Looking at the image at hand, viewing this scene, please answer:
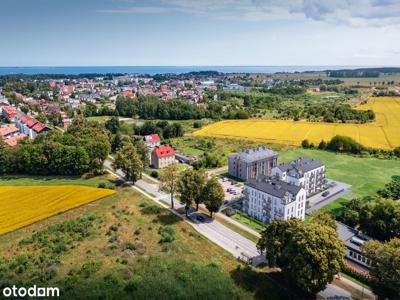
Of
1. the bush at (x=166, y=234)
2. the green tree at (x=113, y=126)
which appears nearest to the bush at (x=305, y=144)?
the bush at (x=166, y=234)

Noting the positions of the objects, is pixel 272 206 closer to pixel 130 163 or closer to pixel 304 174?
pixel 304 174

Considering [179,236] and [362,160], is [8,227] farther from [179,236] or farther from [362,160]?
[362,160]

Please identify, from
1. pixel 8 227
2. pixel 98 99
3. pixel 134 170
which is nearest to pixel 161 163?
pixel 134 170

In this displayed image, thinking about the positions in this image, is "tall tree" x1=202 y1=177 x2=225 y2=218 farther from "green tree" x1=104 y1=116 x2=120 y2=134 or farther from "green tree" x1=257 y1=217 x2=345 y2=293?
"green tree" x1=104 y1=116 x2=120 y2=134

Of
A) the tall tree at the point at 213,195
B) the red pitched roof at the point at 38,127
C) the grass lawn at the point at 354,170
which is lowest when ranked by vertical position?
the grass lawn at the point at 354,170

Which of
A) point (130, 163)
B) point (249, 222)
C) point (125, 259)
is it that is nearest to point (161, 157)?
point (130, 163)

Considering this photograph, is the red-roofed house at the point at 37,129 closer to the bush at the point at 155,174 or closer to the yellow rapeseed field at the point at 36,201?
the yellow rapeseed field at the point at 36,201

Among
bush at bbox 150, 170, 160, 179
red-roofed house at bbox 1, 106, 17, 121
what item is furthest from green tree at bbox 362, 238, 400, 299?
red-roofed house at bbox 1, 106, 17, 121
